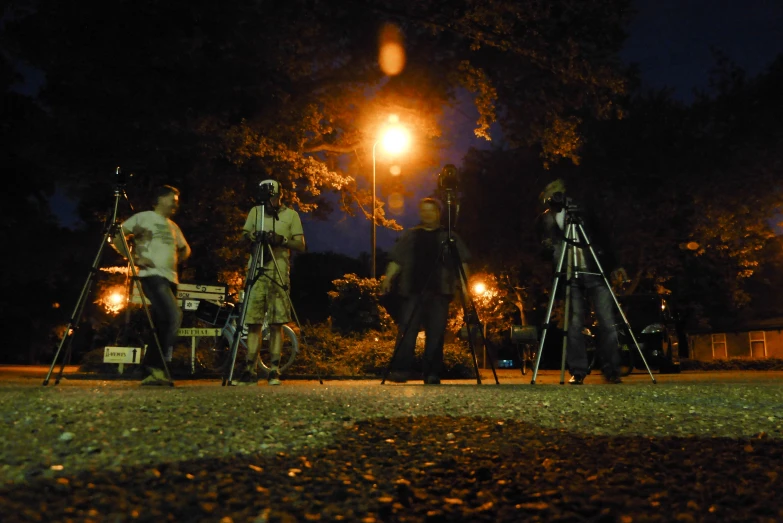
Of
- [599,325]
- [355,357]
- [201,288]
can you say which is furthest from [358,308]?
[599,325]

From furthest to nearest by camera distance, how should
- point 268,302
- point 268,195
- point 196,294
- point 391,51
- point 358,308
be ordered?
point 391,51 < point 358,308 < point 196,294 < point 268,302 < point 268,195

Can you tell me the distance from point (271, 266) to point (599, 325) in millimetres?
3796

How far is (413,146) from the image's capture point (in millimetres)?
19922

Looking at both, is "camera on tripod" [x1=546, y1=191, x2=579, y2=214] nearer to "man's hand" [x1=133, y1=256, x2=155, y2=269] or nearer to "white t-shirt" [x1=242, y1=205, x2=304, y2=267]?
"white t-shirt" [x1=242, y1=205, x2=304, y2=267]

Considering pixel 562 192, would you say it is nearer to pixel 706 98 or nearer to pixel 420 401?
pixel 420 401

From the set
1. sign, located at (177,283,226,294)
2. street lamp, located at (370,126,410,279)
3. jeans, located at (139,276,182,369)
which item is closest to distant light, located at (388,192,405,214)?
street lamp, located at (370,126,410,279)

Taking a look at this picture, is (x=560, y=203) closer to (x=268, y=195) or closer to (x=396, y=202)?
(x=268, y=195)

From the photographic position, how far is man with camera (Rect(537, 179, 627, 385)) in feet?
27.5

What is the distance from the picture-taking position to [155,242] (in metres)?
8.11

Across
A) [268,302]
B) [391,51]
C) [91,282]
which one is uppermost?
[391,51]

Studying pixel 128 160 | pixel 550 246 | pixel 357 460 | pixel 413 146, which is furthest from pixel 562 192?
pixel 413 146

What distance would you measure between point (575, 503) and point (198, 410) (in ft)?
8.48

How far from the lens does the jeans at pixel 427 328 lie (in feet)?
28.9

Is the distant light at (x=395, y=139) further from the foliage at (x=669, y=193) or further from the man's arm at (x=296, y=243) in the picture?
the man's arm at (x=296, y=243)
